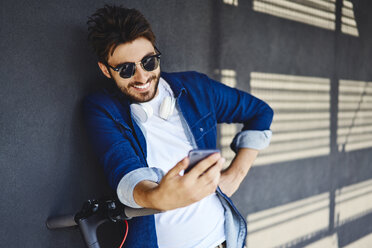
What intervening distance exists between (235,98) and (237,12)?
0.92 metres

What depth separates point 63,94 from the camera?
1626 mm

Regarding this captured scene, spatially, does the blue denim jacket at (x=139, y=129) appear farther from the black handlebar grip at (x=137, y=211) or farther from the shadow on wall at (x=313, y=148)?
the shadow on wall at (x=313, y=148)

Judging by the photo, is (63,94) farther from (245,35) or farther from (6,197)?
(245,35)

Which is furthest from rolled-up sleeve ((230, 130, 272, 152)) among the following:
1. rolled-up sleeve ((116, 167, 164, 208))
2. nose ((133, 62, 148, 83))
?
rolled-up sleeve ((116, 167, 164, 208))

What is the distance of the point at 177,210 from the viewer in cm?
161

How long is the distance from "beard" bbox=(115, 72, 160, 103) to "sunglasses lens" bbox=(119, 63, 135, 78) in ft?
0.17

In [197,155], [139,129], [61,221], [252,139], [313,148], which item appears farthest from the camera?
[313,148]

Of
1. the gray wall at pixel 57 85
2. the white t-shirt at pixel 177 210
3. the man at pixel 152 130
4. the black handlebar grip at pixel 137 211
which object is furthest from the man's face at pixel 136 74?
the black handlebar grip at pixel 137 211

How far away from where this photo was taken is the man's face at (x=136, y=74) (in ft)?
5.00

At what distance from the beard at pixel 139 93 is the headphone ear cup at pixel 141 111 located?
3 centimetres

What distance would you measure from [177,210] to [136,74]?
649mm

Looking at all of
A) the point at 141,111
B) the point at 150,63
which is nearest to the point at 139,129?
the point at 141,111

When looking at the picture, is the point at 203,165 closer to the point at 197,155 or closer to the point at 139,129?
the point at 197,155

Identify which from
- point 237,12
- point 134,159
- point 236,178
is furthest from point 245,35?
point 134,159
